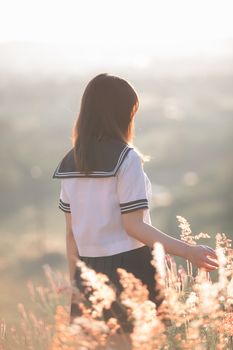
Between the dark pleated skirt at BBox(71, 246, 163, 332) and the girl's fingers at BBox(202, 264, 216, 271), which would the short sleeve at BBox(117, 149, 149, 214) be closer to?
the dark pleated skirt at BBox(71, 246, 163, 332)

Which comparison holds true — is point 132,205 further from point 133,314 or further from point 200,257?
point 133,314

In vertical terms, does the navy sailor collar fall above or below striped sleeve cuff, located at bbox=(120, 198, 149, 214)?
above

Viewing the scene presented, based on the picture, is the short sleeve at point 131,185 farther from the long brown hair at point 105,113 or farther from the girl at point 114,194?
the long brown hair at point 105,113

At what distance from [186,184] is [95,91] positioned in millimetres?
68037

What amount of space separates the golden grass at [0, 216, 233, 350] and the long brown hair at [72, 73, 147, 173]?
532 mm

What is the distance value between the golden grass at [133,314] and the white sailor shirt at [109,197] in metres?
0.17

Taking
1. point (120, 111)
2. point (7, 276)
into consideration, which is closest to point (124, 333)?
point (120, 111)

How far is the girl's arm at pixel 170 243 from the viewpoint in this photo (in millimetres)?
3428

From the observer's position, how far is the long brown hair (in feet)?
11.6

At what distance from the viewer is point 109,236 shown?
3.55 m

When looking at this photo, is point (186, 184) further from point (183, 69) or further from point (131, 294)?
point (131, 294)

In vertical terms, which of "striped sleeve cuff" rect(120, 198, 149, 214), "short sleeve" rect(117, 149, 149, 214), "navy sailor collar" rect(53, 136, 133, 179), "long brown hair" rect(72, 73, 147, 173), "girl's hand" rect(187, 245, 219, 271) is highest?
"long brown hair" rect(72, 73, 147, 173)

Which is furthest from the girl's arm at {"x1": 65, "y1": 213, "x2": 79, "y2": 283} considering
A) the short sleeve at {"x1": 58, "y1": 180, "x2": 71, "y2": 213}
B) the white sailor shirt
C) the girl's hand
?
the girl's hand

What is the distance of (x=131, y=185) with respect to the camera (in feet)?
11.4
